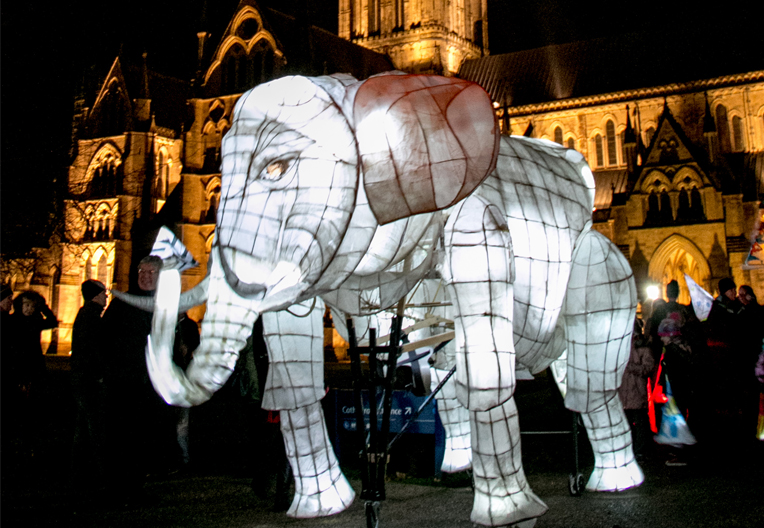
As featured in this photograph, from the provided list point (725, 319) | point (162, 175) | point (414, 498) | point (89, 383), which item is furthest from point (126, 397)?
point (162, 175)

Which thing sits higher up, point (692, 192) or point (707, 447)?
point (692, 192)

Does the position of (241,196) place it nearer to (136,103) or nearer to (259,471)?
(259,471)

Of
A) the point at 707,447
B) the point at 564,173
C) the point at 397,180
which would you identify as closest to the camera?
the point at 397,180

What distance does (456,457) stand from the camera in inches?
234

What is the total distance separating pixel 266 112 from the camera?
144 inches

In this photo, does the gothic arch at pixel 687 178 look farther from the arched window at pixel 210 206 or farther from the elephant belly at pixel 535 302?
the elephant belly at pixel 535 302

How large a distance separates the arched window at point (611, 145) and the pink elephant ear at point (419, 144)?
3810 cm

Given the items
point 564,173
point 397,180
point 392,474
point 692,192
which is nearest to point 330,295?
point 397,180

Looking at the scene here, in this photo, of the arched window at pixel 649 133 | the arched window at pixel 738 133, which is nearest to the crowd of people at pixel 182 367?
the arched window at pixel 649 133

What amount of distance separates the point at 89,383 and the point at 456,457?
3.06 m

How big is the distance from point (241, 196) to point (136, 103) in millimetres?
42878

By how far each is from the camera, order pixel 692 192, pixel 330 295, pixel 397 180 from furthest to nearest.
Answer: pixel 692 192 → pixel 330 295 → pixel 397 180

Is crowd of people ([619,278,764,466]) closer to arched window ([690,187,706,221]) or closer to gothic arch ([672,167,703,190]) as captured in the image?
arched window ([690,187,706,221])

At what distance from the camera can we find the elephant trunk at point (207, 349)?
10.9 feet
